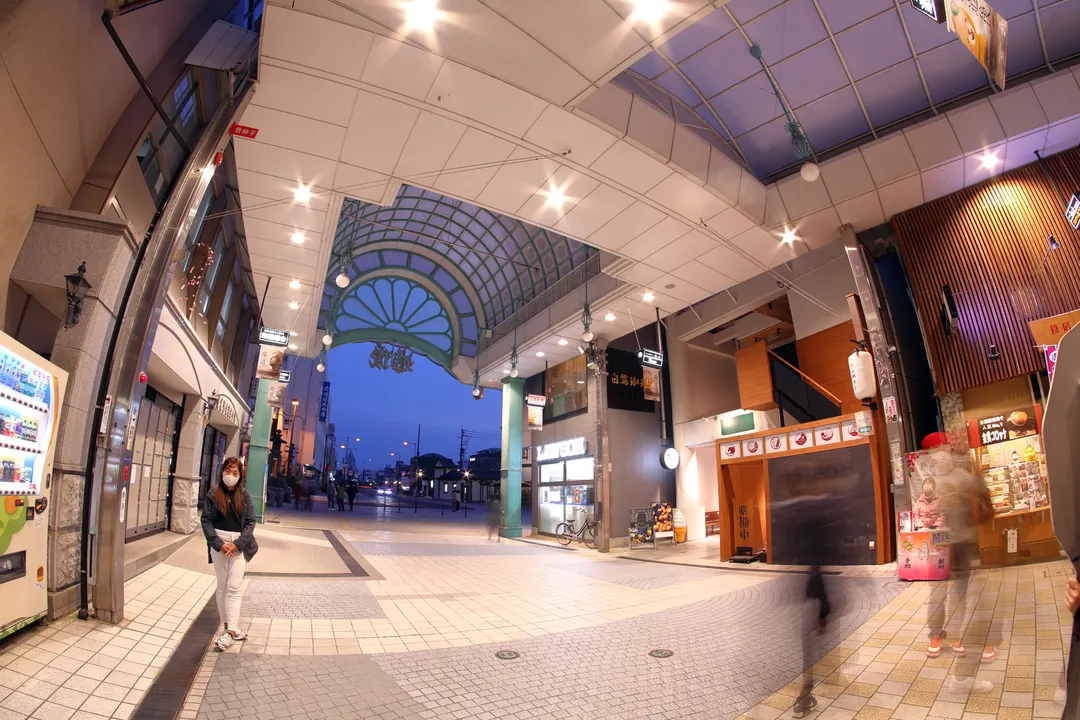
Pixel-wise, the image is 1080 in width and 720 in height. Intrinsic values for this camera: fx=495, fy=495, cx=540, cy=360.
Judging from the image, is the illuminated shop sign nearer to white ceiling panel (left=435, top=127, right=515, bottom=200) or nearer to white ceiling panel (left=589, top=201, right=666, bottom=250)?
white ceiling panel (left=589, top=201, right=666, bottom=250)

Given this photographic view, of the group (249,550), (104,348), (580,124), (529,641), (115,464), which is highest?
(580,124)

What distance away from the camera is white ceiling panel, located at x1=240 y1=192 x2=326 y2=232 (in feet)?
29.7

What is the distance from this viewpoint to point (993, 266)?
29.7 ft

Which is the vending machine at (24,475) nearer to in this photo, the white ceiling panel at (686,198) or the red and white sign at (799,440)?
the white ceiling panel at (686,198)

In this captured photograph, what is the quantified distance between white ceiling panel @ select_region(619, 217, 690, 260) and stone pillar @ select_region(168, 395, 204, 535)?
1040cm

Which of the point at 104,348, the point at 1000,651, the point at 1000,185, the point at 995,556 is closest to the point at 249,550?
the point at 104,348

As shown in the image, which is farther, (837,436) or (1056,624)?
(837,436)

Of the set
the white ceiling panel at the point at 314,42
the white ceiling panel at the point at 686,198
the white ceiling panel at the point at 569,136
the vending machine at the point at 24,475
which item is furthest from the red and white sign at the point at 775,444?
the vending machine at the point at 24,475

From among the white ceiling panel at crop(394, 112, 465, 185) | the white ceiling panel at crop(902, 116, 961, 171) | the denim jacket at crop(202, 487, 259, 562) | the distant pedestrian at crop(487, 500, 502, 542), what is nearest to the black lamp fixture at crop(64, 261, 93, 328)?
the denim jacket at crop(202, 487, 259, 562)

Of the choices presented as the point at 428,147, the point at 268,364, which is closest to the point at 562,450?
the point at 268,364

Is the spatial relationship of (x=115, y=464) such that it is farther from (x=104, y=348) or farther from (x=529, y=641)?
(x=529, y=641)

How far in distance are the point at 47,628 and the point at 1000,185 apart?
14.6 metres

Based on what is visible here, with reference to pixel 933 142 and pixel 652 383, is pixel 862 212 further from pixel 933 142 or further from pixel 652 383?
pixel 652 383

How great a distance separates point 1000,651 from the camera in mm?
4266
